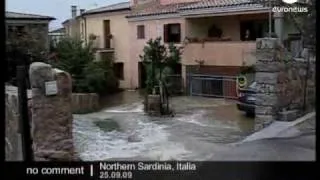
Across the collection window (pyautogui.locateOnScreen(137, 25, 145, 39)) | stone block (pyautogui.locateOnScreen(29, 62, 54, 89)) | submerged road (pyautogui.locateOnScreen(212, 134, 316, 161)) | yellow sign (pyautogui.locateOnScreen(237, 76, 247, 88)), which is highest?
window (pyautogui.locateOnScreen(137, 25, 145, 39))

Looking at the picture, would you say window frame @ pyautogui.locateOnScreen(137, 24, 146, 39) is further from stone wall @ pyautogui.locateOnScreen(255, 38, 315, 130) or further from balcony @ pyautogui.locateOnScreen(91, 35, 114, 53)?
stone wall @ pyautogui.locateOnScreen(255, 38, 315, 130)

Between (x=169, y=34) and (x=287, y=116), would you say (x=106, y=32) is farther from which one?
(x=287, y=116)

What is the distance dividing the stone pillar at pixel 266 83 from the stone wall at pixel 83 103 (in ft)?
2.66

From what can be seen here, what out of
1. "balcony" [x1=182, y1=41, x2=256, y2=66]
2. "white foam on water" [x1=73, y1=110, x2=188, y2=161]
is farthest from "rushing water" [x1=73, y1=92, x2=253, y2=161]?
"balcony" [x1=182, y1=41, x2=256, y2=66]

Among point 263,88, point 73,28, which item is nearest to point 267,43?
point 263,88

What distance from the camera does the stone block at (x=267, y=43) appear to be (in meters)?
2.96

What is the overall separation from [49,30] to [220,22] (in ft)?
3.04

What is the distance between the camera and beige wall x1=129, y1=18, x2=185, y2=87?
10.5 ft

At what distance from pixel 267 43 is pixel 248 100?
29cm

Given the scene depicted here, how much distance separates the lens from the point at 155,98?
3.15m

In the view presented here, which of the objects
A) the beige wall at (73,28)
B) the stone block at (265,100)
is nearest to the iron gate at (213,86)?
the stone block at (265,100)

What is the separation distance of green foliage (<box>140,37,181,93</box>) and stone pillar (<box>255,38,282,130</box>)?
17.1 inches

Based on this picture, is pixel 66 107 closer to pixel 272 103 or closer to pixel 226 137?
pixel 226 137
